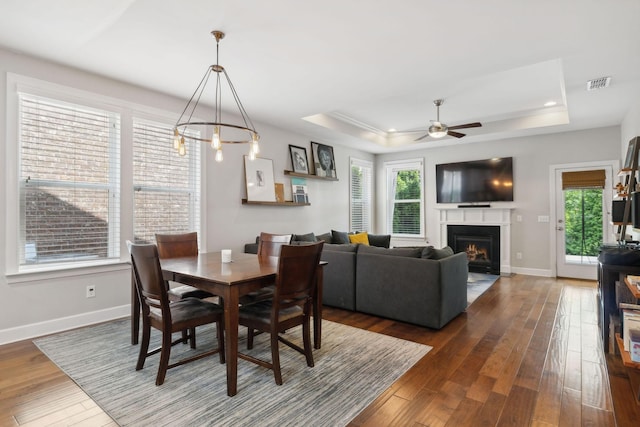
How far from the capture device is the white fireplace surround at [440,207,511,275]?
20.8 feet

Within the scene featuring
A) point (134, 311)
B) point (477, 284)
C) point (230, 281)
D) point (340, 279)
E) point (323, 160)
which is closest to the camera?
point (230, 281)

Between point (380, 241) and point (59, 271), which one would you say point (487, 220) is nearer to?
point (380, 241)

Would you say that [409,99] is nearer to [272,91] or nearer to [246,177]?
[272,91]

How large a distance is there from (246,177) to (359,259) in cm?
222

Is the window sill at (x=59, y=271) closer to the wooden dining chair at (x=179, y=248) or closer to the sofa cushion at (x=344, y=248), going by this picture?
the wooden dining chair at (x=179, y=248)

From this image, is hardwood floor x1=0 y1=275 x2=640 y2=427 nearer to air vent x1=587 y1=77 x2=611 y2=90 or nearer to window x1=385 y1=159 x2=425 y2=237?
air vent x1=587 y1=77 x2=611 y2=90

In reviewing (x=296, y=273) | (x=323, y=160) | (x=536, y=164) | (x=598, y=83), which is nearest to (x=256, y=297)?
(x=296, y=273)

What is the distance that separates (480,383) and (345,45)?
2.81 metres

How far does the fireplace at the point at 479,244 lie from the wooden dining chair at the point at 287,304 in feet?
16.6

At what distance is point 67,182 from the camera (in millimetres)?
3363

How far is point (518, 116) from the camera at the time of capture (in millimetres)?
5656

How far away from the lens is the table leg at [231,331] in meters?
2.13

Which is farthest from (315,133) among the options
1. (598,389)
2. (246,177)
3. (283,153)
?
(598,389)

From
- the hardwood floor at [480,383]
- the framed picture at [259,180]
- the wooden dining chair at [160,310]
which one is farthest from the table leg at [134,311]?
the framed picture at [259,180]
